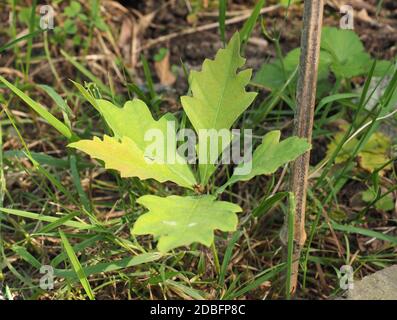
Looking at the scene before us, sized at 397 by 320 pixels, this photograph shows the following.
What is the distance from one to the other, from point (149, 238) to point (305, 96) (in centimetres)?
61

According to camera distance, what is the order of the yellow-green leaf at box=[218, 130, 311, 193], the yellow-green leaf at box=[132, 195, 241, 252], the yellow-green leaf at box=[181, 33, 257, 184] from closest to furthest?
the yellow-green leaf at box=[132, 195, 241, 252] < the yellow-green leaf at box=[218, 130, 311, 193] < the yellow-green leaf at box=[181, 33, 257, 184]

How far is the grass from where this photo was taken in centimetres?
158

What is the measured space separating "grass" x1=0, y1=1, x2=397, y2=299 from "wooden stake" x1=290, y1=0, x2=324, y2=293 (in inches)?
1.7

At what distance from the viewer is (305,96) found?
54.5 inches

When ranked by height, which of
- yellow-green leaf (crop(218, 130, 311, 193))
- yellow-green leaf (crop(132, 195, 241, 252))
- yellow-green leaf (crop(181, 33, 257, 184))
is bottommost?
yellow-green leaf (crop(132, 195, 241, 252))

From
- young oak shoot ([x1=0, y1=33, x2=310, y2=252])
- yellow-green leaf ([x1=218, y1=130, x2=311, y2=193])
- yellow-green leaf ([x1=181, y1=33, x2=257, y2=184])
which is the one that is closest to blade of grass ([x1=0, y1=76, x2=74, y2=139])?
young oak shoot ([x1=0, y1=33, x2=310, y2=252])

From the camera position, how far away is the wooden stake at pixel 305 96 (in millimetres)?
1316

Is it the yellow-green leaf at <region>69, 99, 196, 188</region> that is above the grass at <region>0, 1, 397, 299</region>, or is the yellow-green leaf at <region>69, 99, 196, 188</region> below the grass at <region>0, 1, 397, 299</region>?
above

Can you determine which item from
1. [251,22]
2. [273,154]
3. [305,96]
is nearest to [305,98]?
[305,96]

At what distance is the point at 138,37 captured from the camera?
96.7 inches

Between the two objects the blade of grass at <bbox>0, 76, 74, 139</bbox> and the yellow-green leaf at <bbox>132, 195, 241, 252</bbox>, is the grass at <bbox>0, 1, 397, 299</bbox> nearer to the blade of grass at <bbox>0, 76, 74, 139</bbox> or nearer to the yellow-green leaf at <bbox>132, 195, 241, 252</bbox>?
the blade of grass at <bbox>0, 76, 74, 139</bbox>

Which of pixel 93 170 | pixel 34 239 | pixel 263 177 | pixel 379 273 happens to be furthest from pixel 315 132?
pixel 34 239

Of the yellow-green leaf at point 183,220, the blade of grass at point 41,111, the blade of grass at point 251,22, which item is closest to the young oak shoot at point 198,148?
the yellow-green leaf at point 183,220

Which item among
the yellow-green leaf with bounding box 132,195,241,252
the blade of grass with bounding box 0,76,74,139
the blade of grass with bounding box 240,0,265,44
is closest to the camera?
the yellow-green leaf with bounding box 132,195,241,252
